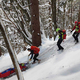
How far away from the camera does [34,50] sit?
17.7 feet

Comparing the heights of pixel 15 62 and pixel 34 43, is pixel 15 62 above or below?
→ above

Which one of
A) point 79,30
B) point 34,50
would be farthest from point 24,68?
point 79,30

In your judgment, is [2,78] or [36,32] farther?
[36,32]

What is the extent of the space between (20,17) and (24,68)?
4.46 meters

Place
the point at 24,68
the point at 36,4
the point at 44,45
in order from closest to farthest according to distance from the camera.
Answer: the point at 24,68 < the point at 36,4 < the point at 44,45

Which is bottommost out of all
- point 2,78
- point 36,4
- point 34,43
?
point 2,78

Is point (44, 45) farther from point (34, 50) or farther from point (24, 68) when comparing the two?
point (24, 68)

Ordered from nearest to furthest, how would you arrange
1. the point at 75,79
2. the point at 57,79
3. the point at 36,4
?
1. the point at 75,79
2. the point at 57,79
3. the point at 36,4

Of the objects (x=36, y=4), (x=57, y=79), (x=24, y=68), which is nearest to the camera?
(x=57, y=79)

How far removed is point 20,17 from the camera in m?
7.71

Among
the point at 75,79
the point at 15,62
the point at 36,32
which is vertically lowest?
the point at 36,32

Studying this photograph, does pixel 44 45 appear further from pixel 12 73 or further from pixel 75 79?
pixel 75 79

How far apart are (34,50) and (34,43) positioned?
1.24 metres

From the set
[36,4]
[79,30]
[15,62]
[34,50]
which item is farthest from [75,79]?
[36,4]
